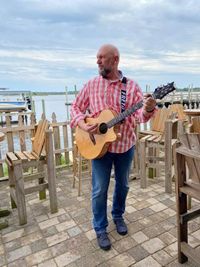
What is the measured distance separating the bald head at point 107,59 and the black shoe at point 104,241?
4.58 ft

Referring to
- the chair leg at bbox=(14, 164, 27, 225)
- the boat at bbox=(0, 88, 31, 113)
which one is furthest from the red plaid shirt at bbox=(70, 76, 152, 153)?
the boat at bbox=(0, 88, 31, 113)

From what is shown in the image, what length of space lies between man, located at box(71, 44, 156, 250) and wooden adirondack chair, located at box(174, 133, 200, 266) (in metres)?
0.39

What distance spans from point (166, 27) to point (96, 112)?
15.3 ft

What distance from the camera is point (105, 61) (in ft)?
6.23

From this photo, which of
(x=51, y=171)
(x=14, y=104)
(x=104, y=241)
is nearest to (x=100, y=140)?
(x=104, y=241)

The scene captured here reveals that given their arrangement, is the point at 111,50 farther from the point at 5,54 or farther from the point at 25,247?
the point at 5,54

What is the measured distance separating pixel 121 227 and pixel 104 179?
59 cm

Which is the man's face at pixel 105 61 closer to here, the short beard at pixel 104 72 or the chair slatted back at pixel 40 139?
the short beard at pixel 104 72

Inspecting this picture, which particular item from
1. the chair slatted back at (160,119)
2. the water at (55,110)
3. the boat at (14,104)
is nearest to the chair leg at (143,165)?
the chair slatted back at (160,119)

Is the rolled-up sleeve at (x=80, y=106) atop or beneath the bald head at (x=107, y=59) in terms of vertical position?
beneath

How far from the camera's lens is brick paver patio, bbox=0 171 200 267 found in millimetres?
1899

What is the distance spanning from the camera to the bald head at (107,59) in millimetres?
1888

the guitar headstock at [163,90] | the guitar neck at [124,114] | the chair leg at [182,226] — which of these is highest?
the guitar headstock at [163,90]

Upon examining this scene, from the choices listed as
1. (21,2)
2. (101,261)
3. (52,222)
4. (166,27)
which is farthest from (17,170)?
(166,27)
